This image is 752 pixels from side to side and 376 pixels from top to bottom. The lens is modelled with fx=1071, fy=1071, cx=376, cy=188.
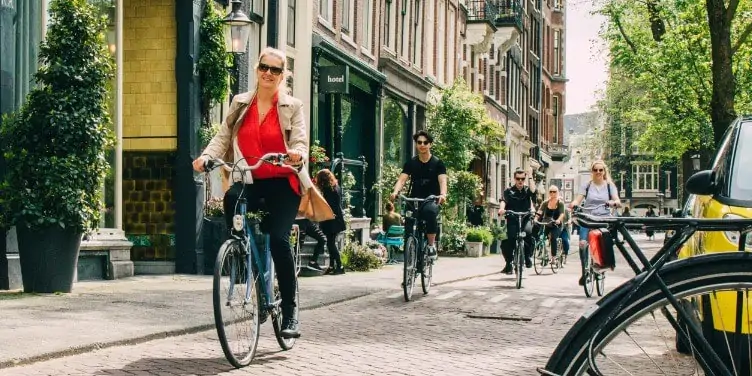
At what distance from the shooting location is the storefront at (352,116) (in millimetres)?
20750

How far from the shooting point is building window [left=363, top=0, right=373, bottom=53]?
24.8m

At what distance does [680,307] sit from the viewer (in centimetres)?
265

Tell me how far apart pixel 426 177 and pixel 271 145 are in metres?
5.49

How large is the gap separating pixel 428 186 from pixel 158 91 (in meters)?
5.13

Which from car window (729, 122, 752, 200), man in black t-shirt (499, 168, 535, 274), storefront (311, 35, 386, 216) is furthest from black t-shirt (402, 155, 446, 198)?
storefront (311, 35, 386, 216)

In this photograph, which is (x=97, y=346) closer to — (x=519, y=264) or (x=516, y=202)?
(x=519, y=264)

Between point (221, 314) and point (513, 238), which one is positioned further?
point (513, 238)

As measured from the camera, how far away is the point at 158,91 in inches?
601

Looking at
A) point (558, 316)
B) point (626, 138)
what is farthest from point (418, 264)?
point (626, 138)

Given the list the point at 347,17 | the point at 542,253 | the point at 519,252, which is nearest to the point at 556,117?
the point at 347,17

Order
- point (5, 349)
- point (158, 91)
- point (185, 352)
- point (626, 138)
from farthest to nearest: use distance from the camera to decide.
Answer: point (626, 138) < point (158, 91) < point (185, 352) < point (5, 349)

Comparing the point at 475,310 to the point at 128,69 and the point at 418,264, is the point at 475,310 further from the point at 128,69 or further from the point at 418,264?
the point at 128,69

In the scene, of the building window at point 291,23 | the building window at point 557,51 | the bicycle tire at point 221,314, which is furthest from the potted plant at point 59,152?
the building window at point 557,51

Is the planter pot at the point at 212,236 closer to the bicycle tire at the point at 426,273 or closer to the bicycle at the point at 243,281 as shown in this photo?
the bicycle tire at the point at 426,273
